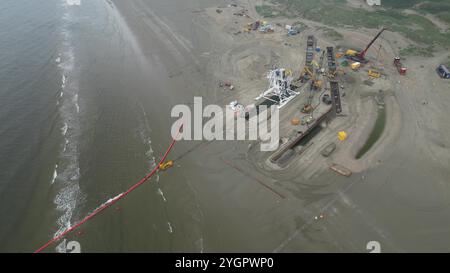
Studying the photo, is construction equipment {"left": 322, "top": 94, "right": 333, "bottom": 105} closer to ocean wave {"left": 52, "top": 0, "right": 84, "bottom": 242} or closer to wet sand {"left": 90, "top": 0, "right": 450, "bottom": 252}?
wet sand {"left": 90, "top": 0, "right": 450, "bottom": 252}

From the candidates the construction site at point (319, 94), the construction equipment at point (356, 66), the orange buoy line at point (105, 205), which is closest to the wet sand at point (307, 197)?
the construction site at point (319, 94)

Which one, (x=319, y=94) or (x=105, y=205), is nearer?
(x=105, y=205)

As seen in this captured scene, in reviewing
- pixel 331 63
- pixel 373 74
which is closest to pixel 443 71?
pixel 373 74

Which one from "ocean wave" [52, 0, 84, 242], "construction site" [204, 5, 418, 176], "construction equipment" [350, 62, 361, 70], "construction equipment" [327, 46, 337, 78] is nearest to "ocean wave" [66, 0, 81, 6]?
"ocean wave" [52, 0, 84, 242]

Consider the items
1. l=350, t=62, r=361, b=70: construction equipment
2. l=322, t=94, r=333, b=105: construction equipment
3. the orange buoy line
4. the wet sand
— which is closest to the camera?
the wet sand

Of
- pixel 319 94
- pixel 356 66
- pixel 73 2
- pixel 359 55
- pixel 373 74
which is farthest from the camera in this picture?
pixel 73 2

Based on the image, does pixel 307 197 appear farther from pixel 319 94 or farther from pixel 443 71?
pixel 443 71

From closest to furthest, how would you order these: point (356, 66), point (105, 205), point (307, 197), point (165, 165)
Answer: point (307, 197) < point (105, 205) < point (165, 165) < point (356, 66)

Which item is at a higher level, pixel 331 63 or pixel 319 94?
pixel 331 63
